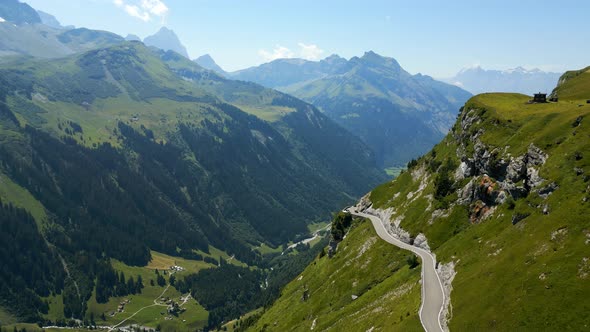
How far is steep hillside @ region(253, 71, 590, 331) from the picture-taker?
226 ft

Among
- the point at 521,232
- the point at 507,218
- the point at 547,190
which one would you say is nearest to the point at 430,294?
the point at 521,232

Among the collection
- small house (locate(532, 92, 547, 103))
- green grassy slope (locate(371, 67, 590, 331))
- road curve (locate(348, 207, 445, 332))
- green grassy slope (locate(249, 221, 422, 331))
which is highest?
small house (locate(532, 92, 547, 103))

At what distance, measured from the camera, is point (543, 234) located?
80250mm

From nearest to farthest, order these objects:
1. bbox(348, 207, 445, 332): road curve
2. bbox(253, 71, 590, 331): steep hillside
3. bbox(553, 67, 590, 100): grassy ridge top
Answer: bbox(253, 71, 590, 331): steep hillside
bbox(348, 207, 445, 332): road curve
bbox(553, 67, 590, 100): grassy ridge top

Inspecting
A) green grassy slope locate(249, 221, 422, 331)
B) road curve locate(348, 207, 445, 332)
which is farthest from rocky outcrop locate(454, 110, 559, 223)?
green grassy slope locate(249, 221, 422, 331)

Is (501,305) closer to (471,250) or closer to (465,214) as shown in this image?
(471,250)

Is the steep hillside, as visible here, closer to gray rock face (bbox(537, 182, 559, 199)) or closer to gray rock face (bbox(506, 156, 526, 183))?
gray rock face (bbox(537, 182, 559, 199))

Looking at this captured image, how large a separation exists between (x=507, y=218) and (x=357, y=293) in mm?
52027

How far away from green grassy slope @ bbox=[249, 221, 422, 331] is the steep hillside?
69.9 inches

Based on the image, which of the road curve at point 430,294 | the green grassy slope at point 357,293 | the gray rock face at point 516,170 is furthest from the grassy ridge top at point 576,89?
the road curve at point 430,294

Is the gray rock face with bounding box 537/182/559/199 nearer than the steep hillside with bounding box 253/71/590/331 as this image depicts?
No

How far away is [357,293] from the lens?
133m

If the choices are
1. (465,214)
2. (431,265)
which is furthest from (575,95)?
(431,265)

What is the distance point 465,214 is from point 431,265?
66.3 feet
